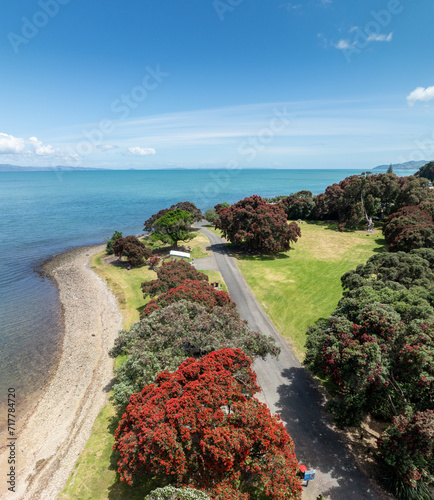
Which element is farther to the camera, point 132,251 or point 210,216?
point 210,216

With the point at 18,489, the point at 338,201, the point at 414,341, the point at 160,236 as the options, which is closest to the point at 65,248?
the point at 160,236

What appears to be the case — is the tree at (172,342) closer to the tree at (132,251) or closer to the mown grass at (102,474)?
the mown grass at (102,474)

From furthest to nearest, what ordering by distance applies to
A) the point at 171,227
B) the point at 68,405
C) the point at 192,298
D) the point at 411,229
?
the point at 171,227 < the point at 411,229 < the point at 192,298 < the point at 68,405

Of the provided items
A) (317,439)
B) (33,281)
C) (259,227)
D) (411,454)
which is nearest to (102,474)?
(317,439)

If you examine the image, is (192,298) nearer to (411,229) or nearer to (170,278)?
(170,278)

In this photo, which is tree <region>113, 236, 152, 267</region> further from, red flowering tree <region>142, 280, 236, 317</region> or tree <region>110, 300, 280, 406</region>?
tree <region>110, 300, 280, 406</region>

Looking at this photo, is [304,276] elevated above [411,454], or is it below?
below

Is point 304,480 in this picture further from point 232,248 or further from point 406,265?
point 232,248

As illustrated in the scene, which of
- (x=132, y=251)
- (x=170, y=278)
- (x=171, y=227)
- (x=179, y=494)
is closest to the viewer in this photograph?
(x=179, y=494)
